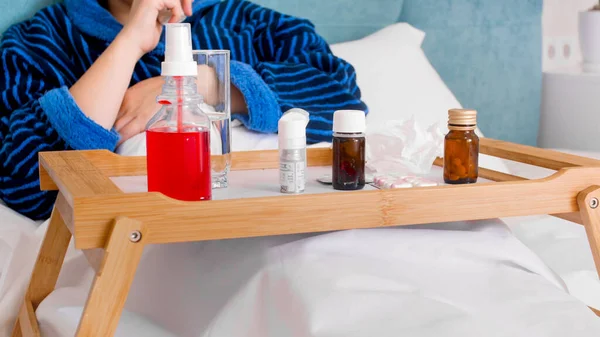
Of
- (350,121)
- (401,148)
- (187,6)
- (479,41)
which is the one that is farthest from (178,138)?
(479,41)

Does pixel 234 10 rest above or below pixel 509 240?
above

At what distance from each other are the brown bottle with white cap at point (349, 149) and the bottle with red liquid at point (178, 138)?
0.15 metres

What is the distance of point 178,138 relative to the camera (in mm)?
770

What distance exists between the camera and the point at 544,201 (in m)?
0.84

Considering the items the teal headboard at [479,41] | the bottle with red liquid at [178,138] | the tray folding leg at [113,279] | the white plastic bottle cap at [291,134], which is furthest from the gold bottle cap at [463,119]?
the teal headboard at [479,41]

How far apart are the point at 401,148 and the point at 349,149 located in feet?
0.48

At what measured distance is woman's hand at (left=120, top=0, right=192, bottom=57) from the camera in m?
1.18

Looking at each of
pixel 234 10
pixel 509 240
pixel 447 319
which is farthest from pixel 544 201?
pixel 234 10

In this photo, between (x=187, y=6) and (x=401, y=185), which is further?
(x=187, y=6)

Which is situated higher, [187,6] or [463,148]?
[187,6]

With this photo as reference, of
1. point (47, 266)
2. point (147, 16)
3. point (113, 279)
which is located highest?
point (147, 16)

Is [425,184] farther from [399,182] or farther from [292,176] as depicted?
[292,176]

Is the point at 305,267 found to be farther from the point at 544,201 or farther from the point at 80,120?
the point at 80,120

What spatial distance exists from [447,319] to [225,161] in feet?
1.11
